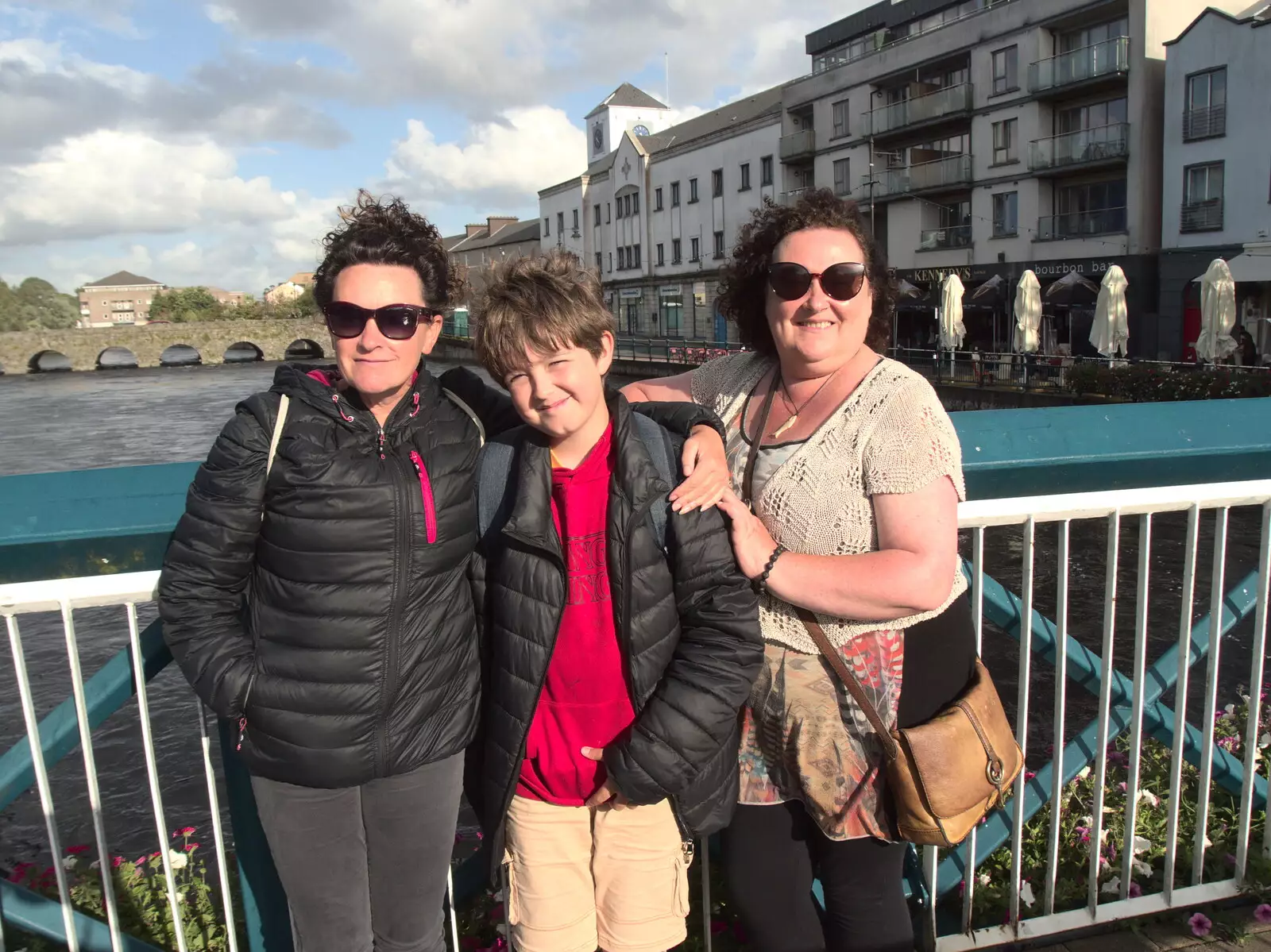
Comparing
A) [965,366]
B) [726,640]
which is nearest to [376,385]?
[726,640]

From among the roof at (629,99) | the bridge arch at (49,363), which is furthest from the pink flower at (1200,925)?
the bridge arch at (49,363)

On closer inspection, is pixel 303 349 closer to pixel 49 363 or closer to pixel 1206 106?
pixel 49 363

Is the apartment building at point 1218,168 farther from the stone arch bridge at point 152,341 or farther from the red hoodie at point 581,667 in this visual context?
the stone arch bridge at point 152,341

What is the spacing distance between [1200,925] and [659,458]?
177 cm

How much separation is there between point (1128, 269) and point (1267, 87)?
492 centimetres

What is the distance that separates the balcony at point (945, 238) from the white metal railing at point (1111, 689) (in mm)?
30089

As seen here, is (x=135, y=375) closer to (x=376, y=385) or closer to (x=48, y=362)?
(x=48, y=362)

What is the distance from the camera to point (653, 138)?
51.3 metres

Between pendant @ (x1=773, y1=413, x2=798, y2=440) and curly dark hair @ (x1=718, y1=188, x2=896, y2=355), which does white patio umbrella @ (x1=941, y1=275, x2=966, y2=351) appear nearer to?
curly dark hair @ (x1=718, y1=188, x2=896, y2=355)

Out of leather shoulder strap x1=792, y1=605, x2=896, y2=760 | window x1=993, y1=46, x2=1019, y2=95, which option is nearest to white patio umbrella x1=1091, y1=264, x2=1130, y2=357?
window x1=993, y1=46, x2=1019, y2=95

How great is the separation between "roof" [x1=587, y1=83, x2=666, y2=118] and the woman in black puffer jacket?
6618cm

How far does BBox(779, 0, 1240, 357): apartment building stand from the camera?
25.2 metres

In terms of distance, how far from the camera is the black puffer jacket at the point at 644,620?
164 centimetres

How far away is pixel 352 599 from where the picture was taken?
1.64 meters
